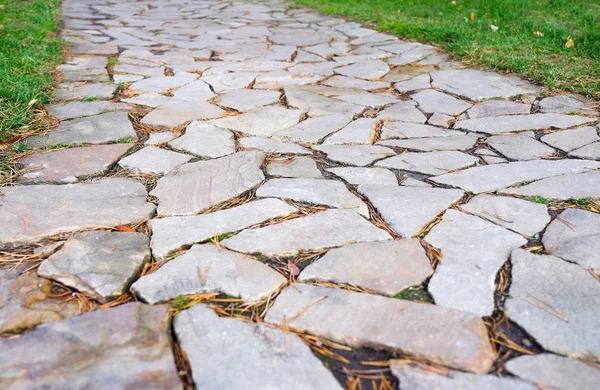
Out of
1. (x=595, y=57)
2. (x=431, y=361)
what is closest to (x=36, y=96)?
(x=431, y=361)

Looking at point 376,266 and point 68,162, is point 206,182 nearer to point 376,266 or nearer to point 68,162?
point 68,162

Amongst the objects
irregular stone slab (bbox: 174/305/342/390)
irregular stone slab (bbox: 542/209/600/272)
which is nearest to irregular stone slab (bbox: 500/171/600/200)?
irregular stone slab (bbox: 542/209/600/272)

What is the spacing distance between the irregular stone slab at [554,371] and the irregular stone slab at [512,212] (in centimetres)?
68

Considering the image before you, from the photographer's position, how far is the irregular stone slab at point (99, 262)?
5.33 feet

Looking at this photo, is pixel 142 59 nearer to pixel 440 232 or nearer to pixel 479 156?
pixel 479 156

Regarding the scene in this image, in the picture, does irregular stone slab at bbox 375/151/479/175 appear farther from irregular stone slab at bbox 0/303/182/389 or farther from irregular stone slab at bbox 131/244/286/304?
irregular stone slab at bbox 0/303/182/389

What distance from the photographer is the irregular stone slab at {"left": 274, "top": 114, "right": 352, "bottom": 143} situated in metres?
2.98

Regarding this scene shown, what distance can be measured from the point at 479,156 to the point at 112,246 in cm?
185

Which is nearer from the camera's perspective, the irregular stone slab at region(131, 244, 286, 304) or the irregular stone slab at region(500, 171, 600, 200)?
the irregular stone slab at region(131, 244, 286, 304)

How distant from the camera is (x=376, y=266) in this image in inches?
69.4

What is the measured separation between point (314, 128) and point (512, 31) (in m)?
3.07

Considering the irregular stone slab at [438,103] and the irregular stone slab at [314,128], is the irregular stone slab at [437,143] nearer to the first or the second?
the irregular stone slab at [314,128]

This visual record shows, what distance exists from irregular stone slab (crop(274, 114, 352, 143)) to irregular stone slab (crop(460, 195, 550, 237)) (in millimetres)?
1060

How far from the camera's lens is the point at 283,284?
5.50ft
